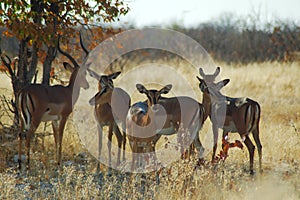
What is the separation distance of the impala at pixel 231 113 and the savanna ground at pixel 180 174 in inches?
19.0

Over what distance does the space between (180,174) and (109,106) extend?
2807 mm

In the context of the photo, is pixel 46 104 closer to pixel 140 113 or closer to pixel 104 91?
pixel 104 91

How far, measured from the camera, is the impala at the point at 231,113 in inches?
333

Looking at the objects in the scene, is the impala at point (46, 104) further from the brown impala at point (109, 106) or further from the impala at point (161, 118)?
the impala at point (161, 118)

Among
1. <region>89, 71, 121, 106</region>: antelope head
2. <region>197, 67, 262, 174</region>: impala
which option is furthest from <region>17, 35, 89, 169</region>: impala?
<region>197, 67, 262, 174</region>: impala

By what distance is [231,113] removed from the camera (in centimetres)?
866

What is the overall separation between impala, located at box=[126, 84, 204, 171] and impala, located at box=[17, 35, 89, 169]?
42.8 inches

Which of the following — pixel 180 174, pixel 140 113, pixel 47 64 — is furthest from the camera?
pixel 47 64

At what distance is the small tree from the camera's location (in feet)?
26.7

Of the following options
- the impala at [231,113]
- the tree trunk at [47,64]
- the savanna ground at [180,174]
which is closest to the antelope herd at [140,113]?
the impala at [231,113]

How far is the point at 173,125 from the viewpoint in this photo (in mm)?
8594

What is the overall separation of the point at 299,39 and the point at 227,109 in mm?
20226

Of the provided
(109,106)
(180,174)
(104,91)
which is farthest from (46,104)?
(180,174)

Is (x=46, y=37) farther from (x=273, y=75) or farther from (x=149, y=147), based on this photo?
(x=273, y=75)
